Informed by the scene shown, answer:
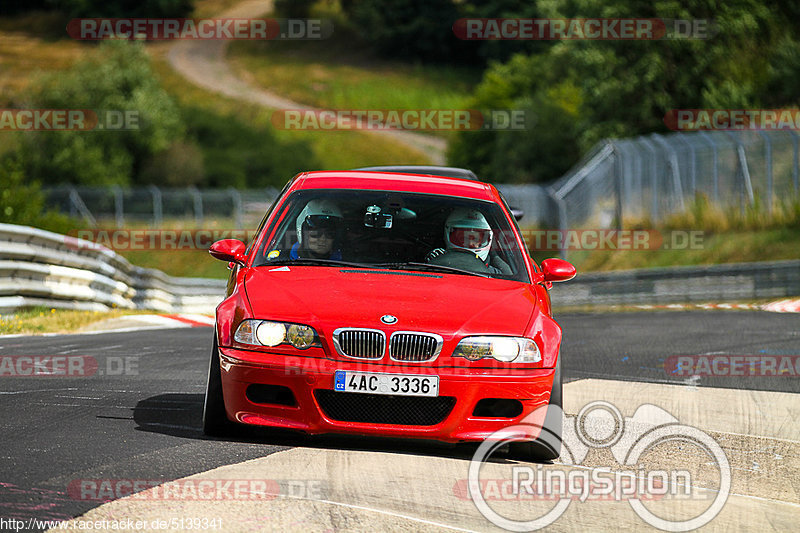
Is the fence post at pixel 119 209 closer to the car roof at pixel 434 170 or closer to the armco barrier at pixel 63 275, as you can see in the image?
the armco barrier at pixel 63 275

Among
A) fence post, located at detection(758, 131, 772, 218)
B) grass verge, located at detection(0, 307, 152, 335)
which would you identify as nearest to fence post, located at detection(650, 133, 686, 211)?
fence post, located at detection(758, 131, 772, 218)

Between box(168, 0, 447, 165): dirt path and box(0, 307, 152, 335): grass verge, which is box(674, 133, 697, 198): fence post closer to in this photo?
box(0, 307, 152, 335): grass verge

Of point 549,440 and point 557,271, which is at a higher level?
point 557,271

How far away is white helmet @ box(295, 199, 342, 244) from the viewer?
303 inches

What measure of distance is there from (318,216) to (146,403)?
5.61 ft

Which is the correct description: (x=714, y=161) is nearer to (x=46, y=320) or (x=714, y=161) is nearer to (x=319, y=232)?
(x=46, y=320)

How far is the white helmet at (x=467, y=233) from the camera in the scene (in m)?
7.78

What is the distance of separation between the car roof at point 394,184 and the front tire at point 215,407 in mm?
1701

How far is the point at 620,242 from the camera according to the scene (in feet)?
104

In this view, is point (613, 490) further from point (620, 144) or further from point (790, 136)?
point (620, 144)

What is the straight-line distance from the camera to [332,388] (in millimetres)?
6273

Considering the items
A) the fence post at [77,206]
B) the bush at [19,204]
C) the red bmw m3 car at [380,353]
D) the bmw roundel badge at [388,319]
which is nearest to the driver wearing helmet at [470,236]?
the red bmw m3 car at [380,353]

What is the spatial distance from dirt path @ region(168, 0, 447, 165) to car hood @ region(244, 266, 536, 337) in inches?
2702

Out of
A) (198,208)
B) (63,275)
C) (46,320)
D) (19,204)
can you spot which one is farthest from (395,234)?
(198,208)
